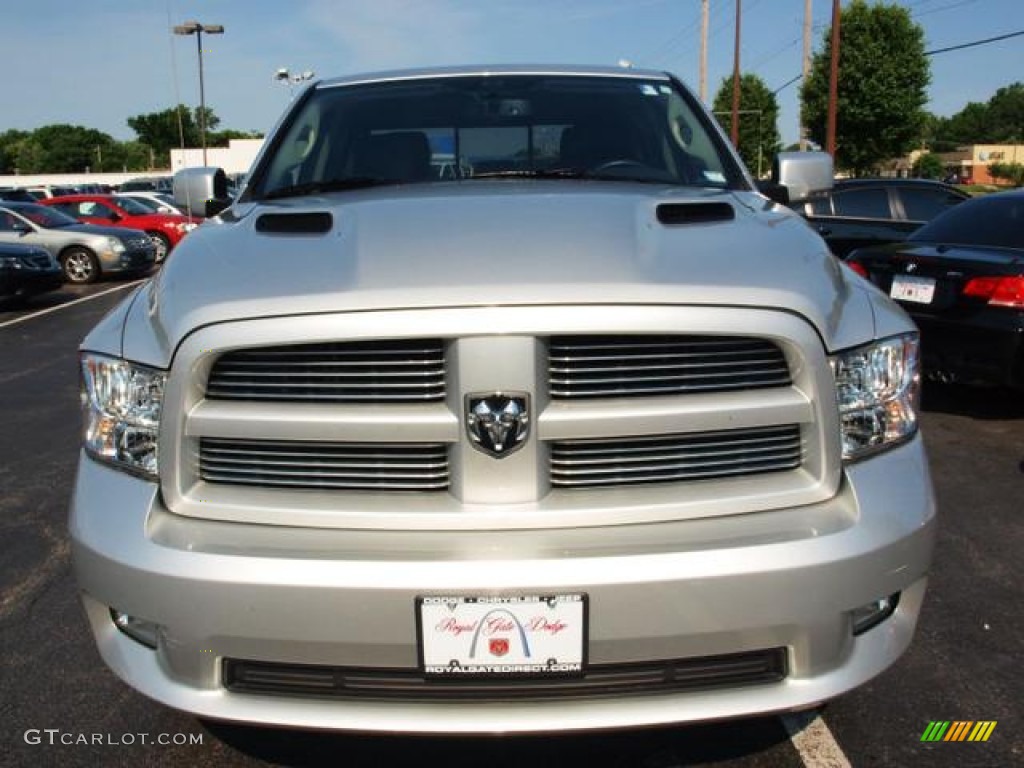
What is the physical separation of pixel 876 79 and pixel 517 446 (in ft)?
121

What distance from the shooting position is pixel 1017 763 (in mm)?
2475

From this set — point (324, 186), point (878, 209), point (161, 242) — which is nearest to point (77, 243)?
point (161, 242)

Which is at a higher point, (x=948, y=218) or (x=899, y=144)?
(x=899, y=144)

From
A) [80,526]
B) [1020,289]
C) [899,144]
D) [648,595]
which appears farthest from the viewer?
[899,144]

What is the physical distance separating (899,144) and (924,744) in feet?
122

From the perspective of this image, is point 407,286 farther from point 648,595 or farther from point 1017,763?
point 1017,763

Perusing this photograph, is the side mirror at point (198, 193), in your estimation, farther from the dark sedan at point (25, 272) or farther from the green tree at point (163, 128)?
the green tree at point (163, 128)

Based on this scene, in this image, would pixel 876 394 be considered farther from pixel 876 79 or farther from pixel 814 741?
pixel 876 79

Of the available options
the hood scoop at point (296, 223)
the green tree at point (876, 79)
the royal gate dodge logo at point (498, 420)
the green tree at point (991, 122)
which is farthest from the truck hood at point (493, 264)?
the green tree at point (991, 122)

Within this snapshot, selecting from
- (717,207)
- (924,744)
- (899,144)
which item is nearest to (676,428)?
(717,207)

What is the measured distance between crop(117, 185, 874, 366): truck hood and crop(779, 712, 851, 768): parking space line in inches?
44.9

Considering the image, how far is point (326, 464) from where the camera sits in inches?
80.5

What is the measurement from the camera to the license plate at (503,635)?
1.88 metres

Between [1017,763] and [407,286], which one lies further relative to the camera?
[1017,763]
